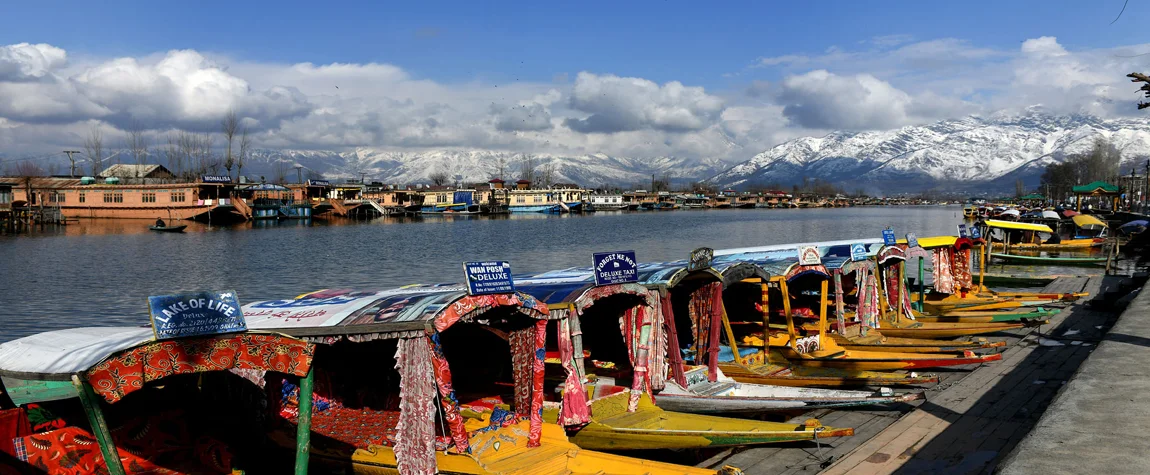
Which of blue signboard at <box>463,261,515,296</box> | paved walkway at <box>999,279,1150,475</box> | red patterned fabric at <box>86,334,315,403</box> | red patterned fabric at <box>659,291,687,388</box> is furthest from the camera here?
A: red patterned fabric at <box>659,291,687,388</box>

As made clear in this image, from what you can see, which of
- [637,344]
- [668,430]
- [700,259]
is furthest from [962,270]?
[668,430]

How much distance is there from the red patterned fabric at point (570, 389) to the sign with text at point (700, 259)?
3534 millimetres

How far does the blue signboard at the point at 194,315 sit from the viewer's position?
7613 mm

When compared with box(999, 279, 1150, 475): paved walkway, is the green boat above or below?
below

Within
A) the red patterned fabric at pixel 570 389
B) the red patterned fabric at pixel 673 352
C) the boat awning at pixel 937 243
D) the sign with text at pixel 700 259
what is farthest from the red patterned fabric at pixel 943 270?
the red patterned fabric at pixel 570 389

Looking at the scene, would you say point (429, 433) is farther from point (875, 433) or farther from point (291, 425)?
point (875, 433)

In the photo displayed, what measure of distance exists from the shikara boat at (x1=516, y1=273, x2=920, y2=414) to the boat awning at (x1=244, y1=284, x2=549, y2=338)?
124 cm

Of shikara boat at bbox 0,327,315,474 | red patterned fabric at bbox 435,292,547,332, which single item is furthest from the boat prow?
shikara boat at bbox 0,327,315,474

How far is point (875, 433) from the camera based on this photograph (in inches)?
507

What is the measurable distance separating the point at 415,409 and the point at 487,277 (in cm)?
185

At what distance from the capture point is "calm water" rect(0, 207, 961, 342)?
A: 108ft

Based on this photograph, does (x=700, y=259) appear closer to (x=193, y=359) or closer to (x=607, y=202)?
(x=193, y=359)

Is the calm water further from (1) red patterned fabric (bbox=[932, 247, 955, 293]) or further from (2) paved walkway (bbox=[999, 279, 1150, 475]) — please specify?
(2) paved walkway (bbox=[999, 279, 1150, 475])

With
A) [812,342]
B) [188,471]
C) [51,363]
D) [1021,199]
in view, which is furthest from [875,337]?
[1021,199]
